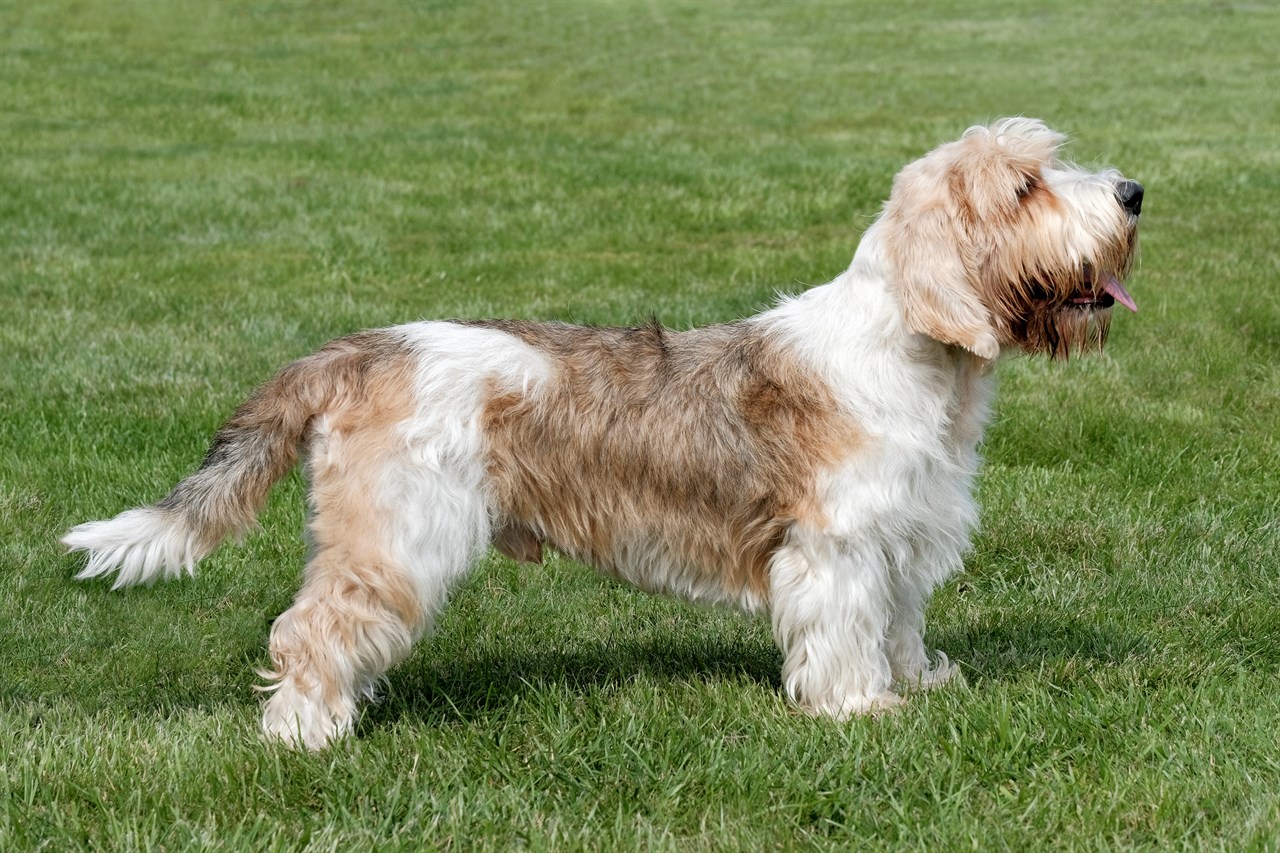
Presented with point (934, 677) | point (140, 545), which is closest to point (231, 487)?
point (140, 545)

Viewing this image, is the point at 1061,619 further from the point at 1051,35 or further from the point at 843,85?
the point at 1051,35

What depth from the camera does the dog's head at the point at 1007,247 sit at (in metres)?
4.14

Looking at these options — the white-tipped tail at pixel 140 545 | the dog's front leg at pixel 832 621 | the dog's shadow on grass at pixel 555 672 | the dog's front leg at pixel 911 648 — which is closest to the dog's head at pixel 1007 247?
the dog's front leg at pixel 832 621

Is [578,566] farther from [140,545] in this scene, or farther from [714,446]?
[140,545]

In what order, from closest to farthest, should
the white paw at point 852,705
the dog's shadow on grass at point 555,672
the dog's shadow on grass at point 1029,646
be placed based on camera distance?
1. the white paw at point 852,705
2. the dog's shadow on grass at point 555,672
3. the dog's shadow on grass at point 1029,646

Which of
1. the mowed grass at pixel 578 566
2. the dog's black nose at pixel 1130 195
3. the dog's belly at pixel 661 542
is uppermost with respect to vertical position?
the dog's black nose at pixel 1130 195

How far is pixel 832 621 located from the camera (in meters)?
4.35

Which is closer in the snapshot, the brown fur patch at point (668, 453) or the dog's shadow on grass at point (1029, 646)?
the brown fur patch at point (668, 453)

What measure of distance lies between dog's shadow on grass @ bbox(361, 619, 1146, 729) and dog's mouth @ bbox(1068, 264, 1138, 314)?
1.18 meters

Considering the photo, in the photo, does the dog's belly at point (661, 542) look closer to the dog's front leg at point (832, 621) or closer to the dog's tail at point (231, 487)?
the dog's front leg at point (832, 621)

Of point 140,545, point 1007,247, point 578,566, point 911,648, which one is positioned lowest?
point 578,566

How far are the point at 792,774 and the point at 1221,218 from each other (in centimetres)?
936

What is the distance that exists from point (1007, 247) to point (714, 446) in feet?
3.30

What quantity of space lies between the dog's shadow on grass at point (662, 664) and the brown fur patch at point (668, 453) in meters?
0.52
